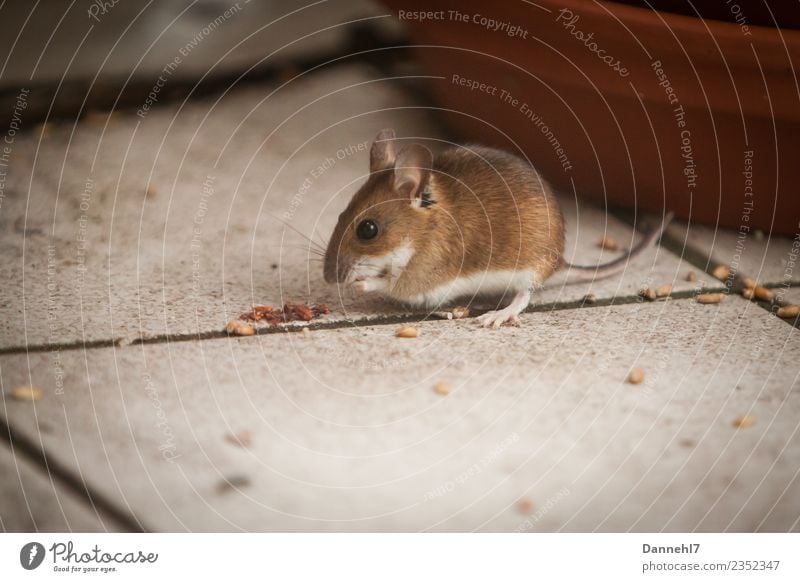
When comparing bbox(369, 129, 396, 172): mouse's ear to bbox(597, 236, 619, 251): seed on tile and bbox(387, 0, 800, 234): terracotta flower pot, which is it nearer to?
bbox(387, 0, 800, 234): terracotta flower pot

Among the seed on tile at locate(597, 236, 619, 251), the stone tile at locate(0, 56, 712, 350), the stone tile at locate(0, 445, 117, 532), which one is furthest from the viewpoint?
the seed on tile at locate(597, 236, 619, 251)

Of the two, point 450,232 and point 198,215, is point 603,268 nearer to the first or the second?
point 450,232

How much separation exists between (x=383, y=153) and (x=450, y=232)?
0.12 metres

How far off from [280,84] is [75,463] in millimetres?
638

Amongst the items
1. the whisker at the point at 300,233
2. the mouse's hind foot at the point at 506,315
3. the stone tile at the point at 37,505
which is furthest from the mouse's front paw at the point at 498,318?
the stone tile at the point at 37,505

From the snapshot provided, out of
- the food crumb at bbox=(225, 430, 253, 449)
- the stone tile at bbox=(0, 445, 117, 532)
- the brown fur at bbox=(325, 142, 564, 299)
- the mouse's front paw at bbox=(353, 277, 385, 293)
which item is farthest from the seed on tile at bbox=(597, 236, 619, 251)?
the stone tile at bbox=(0, 445, 117, 532)

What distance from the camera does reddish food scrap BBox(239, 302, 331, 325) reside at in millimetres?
984

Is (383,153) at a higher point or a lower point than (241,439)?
higher

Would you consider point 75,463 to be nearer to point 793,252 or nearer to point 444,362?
point 444,362

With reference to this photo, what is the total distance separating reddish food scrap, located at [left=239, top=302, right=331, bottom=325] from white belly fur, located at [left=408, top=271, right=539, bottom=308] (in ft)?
0.36

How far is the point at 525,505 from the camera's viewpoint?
83cm

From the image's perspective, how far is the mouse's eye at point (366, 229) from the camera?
97 cm

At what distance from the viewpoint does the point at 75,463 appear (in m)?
0.80

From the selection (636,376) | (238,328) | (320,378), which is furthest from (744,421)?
(238,328)
